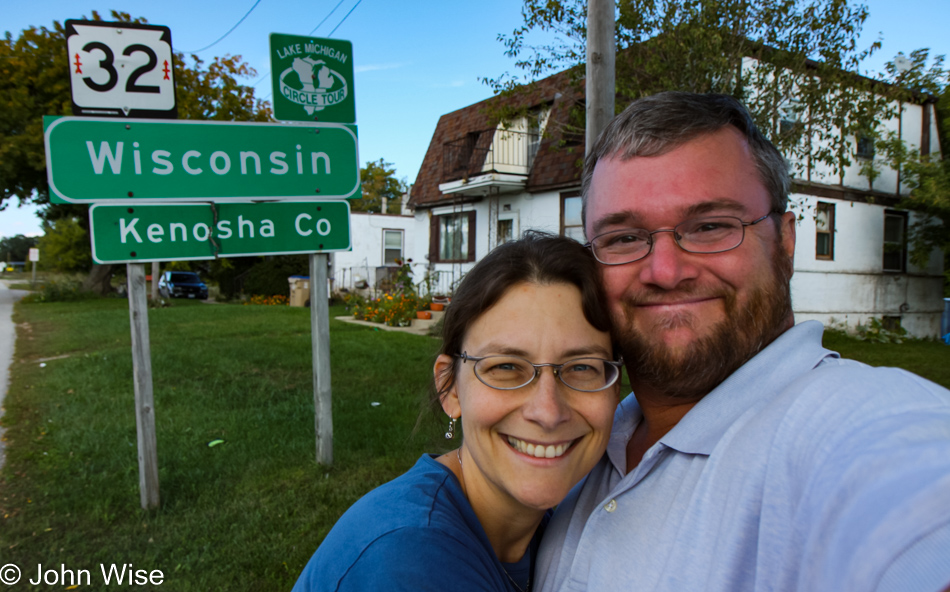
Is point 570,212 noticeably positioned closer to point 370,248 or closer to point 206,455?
point 206,455

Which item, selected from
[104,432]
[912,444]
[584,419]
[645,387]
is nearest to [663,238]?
[645,387]

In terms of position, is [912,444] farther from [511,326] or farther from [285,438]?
[285,438]

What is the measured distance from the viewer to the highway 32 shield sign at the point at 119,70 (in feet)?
13.3

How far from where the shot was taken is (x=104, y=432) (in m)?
6.05

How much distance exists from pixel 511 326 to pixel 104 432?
610cm

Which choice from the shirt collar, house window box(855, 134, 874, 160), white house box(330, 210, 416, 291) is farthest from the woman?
white house box(330, 210, 416, 291)

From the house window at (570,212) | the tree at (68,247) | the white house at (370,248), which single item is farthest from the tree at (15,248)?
the house window at (570,212)

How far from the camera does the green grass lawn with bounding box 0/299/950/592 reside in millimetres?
3746

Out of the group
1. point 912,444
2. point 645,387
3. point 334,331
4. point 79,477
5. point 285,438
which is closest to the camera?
point 912,444

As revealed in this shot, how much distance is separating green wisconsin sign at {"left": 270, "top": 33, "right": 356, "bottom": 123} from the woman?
3537 mm

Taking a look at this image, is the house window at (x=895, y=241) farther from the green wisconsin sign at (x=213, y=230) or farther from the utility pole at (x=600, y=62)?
the green wisconsin sign at (x=213, y=230)

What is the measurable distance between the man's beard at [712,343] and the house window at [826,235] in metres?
15.4

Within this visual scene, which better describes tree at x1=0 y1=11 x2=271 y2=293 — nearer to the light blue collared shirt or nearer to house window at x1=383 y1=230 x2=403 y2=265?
house window at x1=383 y1=230 x2=403 y2=265

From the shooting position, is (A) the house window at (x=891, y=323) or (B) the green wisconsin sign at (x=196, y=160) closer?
(B) the green wisconsin sign at (x=196, y=160)
